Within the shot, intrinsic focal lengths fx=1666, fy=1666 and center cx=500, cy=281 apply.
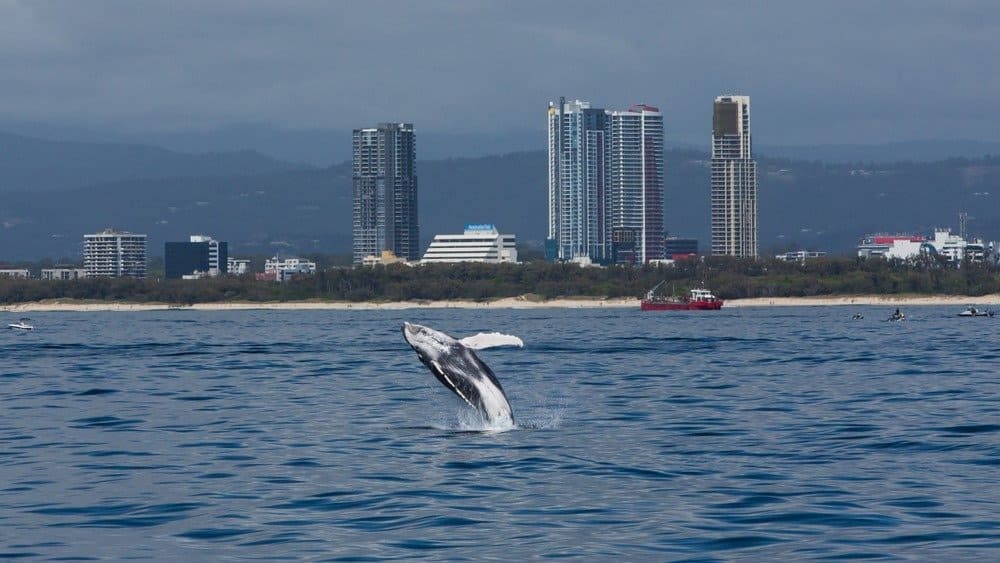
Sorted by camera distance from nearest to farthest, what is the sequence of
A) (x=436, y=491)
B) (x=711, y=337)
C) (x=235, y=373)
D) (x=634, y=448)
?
1. (x=436, y=491)
2. (x=634, y=448)
3. (x=235, y=373)
4. (x=711, y=337)

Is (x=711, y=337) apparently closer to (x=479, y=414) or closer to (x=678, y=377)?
(x=678, y=377)

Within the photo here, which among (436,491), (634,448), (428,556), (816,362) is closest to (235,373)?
(816,362)

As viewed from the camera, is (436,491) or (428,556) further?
(436,491)

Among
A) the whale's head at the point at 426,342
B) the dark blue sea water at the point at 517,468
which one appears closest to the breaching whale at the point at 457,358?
the whale's head at the point at 426,342

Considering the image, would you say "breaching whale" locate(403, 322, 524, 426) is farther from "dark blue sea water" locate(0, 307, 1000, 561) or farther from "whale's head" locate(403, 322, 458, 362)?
"dark blue sea water" locate(0, 307, 1000, 561)

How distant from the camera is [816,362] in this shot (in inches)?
2842

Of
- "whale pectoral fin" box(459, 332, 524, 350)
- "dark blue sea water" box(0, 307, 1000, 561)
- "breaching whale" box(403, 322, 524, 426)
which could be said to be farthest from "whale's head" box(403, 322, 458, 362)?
"dark blue sea water" box(0, 307, 1000, 561)

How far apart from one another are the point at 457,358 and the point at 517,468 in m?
2.58

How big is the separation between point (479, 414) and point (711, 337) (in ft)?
243

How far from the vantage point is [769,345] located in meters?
93.6

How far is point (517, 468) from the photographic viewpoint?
106 feet

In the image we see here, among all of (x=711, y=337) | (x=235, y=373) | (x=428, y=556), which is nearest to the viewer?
(x=428, y=556)

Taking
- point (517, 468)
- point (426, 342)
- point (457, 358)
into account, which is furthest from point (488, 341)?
point (517, 468)

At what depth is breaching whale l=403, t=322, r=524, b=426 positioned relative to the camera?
32688 millimetres
